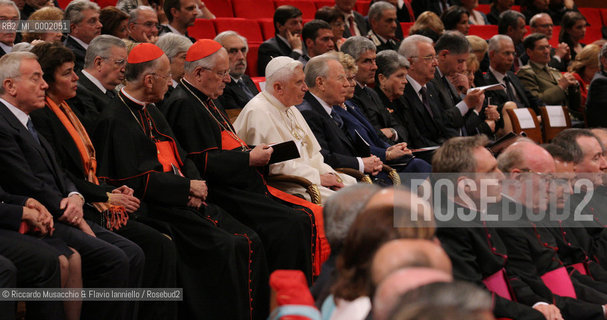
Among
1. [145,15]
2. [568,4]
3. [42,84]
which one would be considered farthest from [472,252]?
[568,4]

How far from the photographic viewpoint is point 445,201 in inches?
116

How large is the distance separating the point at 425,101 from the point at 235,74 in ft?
4.95

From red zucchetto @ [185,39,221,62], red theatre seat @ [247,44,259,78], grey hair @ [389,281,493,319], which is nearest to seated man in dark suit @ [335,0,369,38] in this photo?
red theatre seat @ [247,44,259,78]

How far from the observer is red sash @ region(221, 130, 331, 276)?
423 cm

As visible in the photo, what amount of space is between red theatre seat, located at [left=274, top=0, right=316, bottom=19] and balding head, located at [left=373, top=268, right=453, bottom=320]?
700 centimetres

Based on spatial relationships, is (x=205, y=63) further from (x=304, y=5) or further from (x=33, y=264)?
(x=304, y=5)

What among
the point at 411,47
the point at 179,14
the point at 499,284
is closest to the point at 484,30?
the point at 411,47

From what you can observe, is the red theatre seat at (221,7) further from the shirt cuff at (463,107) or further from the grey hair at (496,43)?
the shirt cuff at (463,107)

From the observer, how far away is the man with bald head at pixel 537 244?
3107mm

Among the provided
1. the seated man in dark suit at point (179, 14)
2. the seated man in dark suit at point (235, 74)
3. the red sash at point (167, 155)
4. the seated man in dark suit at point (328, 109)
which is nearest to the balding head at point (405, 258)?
the red sash at point (167, 155)

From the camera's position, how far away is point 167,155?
4004mm

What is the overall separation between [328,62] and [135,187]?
1745mm

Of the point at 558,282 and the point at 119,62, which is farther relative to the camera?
the point at 119,62

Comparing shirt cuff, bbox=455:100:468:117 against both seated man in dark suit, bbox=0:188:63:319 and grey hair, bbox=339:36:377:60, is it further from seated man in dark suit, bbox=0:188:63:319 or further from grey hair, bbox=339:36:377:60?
seated man in dark suit, bbox=0:188:63:319
